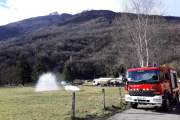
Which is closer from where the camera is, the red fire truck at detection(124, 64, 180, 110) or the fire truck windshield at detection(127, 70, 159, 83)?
the red fire truck at detection(124, 64, 180, 110)

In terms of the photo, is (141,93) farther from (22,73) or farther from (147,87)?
(22,73)

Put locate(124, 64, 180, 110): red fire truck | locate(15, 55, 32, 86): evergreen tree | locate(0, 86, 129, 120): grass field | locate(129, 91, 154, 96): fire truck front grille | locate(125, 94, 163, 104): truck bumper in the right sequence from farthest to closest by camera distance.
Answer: locate(15, 55, 32, 86): evergreen tree < locate(129, 91, 154, 96): fire truck front grille < locate(124, 64, 180, 110): red fire truck < locate(125, 94, 163, 104): truck bumper < locate(0, 86, 129, 120): grass field

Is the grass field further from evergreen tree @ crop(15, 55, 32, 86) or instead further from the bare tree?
evergreen tree @ crop(15, 55, 32, 86)

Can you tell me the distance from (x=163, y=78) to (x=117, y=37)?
44.8ft

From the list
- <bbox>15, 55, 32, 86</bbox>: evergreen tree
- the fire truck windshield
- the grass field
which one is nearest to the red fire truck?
the fire truck windshield

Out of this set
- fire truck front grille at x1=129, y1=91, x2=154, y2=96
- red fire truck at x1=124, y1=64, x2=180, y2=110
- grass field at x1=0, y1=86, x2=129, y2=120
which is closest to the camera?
grass field at x1=0, y1=86, x2=129, y2=120

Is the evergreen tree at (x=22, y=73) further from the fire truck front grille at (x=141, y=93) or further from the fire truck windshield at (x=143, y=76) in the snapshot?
the fire truck front grille at (x=141, y=93)

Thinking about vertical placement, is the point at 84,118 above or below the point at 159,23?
below

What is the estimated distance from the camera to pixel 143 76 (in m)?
10.8

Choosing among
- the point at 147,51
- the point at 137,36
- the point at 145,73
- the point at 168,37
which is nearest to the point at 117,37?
the point at 137,36

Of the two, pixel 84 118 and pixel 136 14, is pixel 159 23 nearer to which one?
pixel 136 14

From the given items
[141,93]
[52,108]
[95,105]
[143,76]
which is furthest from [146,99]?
[52,108]

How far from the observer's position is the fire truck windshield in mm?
10360

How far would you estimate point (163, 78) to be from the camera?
10859 millimetres
